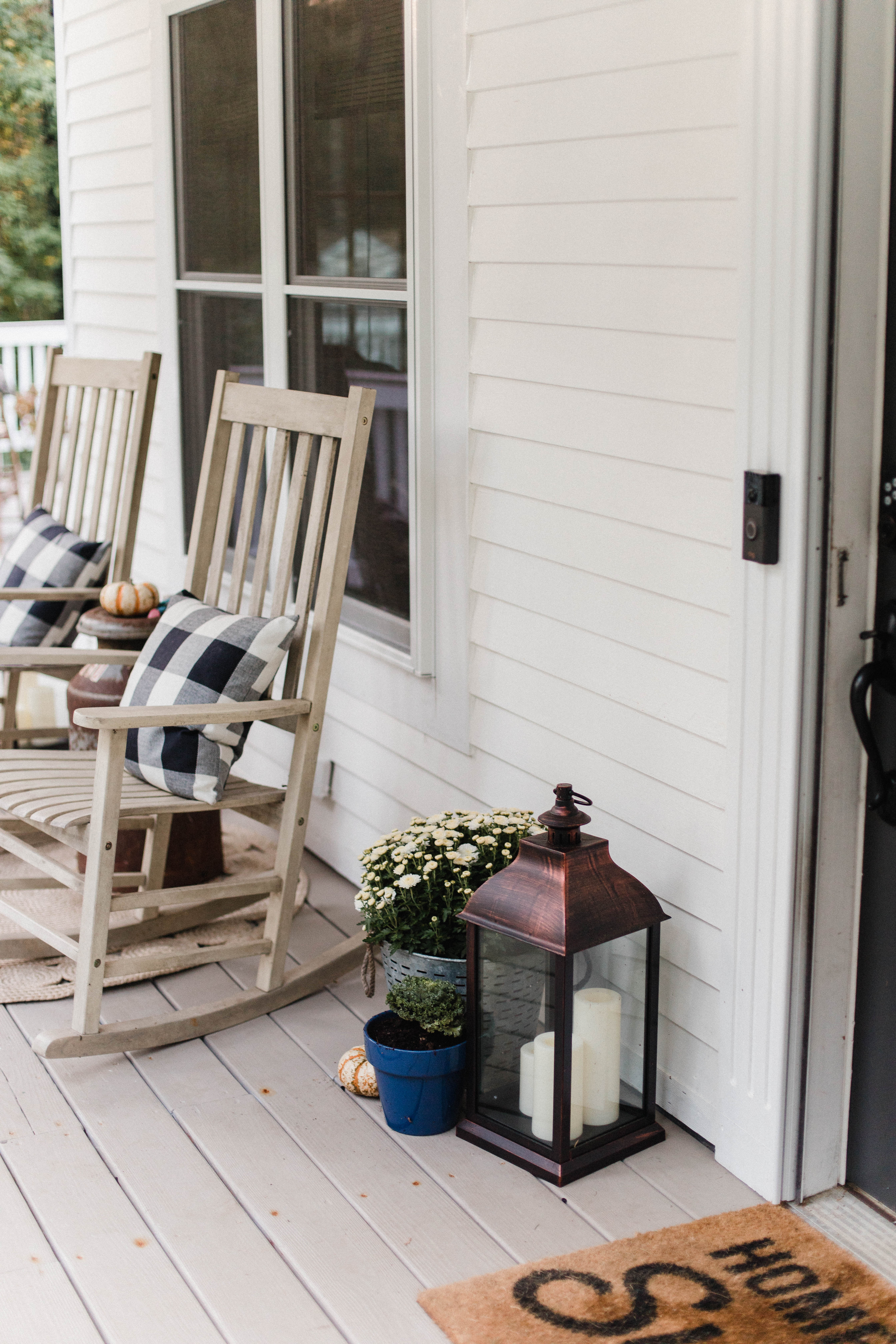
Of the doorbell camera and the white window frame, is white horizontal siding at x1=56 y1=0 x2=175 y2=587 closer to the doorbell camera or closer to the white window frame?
the white window frame

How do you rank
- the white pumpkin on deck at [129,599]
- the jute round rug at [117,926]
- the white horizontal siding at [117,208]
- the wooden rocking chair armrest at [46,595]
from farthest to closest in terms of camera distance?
1. the white horizontal siding at [117,208]
2. the wooden rocking chair armrest at [46,595]
3. the white pumpkin on deck at [129,599]
4. the jute round rug at [117,926]

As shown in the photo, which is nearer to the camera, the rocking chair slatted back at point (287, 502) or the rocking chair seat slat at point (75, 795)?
the rocking chair seat slat at point (75, 795)

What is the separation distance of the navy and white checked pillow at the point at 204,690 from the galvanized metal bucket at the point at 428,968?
0.49m

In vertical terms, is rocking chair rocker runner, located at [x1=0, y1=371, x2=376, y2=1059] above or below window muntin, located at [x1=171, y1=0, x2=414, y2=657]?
below

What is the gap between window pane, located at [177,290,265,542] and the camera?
141 inches

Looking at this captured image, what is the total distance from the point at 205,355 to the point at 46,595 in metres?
0.88

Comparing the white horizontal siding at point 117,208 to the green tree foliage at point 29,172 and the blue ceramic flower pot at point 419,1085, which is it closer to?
the blue ceramic flower pot at point 419,1085

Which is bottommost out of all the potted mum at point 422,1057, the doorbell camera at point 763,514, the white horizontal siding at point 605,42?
the potted mum at point 422,1057

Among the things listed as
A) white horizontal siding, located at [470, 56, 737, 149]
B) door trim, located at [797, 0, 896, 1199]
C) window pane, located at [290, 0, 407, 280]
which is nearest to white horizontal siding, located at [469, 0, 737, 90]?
white horizontal siding, located at [470, 56, 737, 149]

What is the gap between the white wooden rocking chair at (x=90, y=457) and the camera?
3457 mm

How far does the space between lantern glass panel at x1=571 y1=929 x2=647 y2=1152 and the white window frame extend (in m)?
0.75

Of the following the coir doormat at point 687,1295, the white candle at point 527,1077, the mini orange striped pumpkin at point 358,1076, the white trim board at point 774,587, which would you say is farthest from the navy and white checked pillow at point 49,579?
the coir doormat at point 687,1295

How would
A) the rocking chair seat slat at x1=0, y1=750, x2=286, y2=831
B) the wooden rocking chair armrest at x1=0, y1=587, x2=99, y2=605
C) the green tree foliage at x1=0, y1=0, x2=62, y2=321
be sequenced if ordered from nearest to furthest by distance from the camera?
1. the rocking chair seat slat at x1=0, y1=750, x2=286, y2=831
2. the wooden rocking chair armrest at x1=0, y1=587, x2=99, y2=605
3. the green tree foliage at x1=0, y1=0, x2=62, y2=321

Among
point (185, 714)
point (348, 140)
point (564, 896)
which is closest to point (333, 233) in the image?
point (348, 140)
